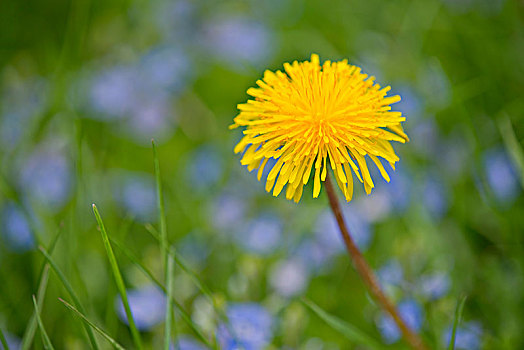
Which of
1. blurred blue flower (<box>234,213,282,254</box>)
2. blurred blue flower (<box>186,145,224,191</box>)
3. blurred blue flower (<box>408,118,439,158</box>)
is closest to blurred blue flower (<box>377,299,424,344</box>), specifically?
blurred blue flower (<box>234,213,282,254</box>)

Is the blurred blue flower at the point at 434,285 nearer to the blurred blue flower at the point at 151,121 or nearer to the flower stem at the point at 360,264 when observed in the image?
the flower stem at the point at 360,264

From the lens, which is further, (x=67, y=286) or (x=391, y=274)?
(x=391, y=274)

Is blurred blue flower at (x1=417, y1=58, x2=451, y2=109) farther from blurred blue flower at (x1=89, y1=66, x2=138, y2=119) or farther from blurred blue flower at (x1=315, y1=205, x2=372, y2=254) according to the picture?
blurred blue flower at (x1=89, y1=66, x2=138, y2=119)

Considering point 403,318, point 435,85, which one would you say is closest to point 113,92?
point 435,85

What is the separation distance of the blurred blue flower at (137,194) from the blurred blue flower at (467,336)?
644 millimetres

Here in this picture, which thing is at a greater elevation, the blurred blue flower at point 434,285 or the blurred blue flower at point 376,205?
the blurred blue flower at point 376,205

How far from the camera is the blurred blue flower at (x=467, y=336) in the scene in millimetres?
802

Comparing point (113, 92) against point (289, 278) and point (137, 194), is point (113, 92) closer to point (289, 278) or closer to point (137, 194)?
point (137, 194)

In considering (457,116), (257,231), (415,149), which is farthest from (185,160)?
(457,116)

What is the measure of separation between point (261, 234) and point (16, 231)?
0.50 m

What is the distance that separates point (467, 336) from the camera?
82 cm

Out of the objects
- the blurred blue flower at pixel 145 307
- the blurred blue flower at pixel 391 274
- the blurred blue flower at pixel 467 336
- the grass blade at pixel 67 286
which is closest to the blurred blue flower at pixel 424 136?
the blurred blue flower at pixel 391 274

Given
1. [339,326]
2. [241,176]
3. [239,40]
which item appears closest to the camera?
[339,326]

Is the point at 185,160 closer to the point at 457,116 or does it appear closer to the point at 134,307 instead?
the point at 134,307
